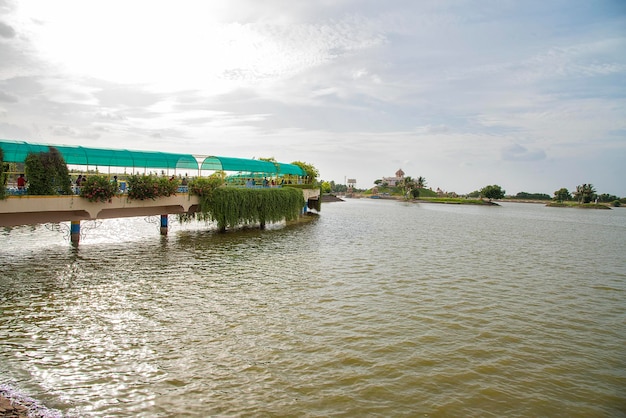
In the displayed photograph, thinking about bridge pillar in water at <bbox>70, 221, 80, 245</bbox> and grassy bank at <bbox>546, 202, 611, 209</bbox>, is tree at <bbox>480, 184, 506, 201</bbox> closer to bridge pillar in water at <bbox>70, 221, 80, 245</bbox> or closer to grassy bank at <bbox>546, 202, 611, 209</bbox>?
grassy bank at <bbox>546, 202, 611, 209</bbox>

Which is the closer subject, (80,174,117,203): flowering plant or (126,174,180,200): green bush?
(80,174,117,203): flowering plant

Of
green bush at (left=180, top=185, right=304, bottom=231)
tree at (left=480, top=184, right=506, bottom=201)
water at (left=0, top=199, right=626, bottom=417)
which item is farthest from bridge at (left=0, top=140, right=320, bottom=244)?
tree at (left=480, top=184, right=506, bottom=201)

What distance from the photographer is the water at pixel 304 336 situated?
8289 mm

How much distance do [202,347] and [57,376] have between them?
3.34 m

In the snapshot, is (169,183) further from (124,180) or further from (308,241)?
(308,241)

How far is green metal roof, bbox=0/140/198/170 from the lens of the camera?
72.0 ft

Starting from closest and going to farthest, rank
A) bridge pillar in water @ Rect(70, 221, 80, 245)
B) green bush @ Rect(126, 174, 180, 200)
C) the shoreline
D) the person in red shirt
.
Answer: the shoreline
the person in red shirt
bridge pillar in water @ Rect(70, 221, 80, 245)
green bush @ Rect(126, 174, 180, 200)

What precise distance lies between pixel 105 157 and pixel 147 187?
3.99 metres

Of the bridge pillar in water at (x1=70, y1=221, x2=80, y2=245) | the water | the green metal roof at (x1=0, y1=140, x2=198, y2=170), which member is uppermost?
the green metal roof at (x1=0, y1=140, x2=198, y2=170)

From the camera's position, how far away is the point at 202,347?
10477mm

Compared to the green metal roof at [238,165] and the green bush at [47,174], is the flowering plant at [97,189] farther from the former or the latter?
the green metal roof at [238,165]

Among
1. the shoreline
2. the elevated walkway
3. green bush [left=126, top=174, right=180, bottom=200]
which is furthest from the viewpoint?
green bush [left=126, top=174, right=180, bottom=200]


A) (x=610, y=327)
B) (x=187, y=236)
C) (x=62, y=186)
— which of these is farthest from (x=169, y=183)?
(x=610, y=327)

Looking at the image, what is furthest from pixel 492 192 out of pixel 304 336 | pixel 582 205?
pixel 304 336
